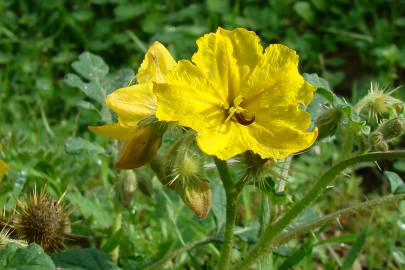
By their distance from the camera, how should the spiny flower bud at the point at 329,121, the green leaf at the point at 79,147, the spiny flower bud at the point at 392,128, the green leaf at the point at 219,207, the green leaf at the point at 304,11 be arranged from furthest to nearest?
the green leaf at the point at 304,11 < the green leaf at the point at 219,207 < the green leaf at the point at 79,147 < the spiny flower bud at the point at 329,121 < the spiny flower bud at the point at 392,128

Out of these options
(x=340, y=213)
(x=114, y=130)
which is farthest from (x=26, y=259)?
(x=340, y=213)

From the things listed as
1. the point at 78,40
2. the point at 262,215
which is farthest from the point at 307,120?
the point at 78,40

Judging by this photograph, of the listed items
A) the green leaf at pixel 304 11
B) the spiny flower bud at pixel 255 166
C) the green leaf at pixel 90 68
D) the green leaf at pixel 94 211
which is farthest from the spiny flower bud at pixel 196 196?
the green leaf at pixel 304 11

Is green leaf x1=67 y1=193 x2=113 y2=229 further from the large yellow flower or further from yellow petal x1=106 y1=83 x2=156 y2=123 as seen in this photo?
the large yellow flower

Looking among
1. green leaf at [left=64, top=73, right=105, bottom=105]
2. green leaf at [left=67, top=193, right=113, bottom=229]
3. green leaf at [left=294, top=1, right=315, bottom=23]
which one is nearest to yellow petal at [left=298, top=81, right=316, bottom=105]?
green leaf at [left=64, top=73, right=105, bottom=105]

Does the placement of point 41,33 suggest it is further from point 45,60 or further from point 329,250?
point 329,250

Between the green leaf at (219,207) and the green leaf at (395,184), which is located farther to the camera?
the green leaf at (219,207)

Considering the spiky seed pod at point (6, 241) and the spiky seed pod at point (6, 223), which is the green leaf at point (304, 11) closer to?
the spiky seed pod at point (6, 223)
